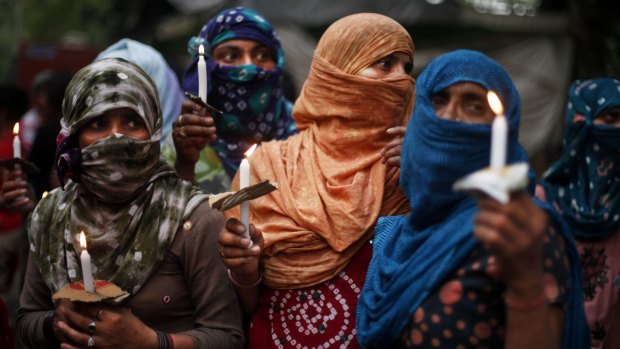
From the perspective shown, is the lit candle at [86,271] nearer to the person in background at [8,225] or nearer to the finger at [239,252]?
the finger at [239,252]

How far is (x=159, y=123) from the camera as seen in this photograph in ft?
10.3

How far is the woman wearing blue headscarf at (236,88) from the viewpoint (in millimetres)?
4266

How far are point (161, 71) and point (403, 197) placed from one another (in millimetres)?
2191

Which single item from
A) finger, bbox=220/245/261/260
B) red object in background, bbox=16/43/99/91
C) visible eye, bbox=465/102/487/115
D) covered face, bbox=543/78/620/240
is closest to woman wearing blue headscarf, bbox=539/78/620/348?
covered face, bbox=543/78/620/240

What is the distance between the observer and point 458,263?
239 centimetres

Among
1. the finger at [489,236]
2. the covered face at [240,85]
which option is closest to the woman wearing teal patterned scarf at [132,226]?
the covered face at [240,85]

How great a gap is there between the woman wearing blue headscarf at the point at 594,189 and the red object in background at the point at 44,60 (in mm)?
15183

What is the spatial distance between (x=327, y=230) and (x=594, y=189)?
1890 mm

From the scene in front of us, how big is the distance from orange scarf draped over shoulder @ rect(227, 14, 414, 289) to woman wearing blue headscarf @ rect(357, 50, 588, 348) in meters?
0.40

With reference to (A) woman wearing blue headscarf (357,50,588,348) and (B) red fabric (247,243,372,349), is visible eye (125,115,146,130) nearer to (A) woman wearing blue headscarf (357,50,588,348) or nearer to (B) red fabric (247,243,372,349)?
(B) red fabric (247,243,372,349)

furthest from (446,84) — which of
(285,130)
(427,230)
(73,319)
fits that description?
(285,130)

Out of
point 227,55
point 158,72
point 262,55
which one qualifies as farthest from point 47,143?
point 262,55

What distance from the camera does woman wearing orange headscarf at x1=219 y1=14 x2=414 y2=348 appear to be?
3.08 metres

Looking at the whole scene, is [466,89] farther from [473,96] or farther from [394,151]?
[394,151]
